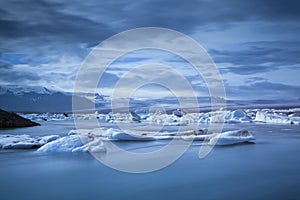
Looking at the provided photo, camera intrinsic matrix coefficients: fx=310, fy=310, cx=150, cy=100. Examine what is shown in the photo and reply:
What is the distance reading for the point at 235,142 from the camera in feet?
19.9

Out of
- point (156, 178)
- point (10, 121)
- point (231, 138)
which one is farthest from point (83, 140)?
point (10, 121)

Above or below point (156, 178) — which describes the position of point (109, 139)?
above

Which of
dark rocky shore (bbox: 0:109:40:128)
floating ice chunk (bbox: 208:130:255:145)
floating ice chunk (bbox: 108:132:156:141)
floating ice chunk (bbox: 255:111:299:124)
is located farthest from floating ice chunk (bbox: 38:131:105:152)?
floating ice chunk (bbox: 255:111:299:124)

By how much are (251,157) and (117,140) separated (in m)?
2.97

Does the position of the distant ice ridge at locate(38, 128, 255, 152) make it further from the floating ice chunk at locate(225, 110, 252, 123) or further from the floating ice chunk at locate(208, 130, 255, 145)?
the floating ice chunk at locate(225, 110, 252, 123)

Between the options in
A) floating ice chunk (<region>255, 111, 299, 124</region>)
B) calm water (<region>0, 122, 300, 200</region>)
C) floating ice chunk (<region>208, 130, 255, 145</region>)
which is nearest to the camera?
calm water (<region>0, 122, 300, 200</region>)

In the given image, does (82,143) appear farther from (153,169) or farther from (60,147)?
(153,169)

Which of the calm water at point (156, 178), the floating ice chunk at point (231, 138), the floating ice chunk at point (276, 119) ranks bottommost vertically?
the calm water at point (156, 178)

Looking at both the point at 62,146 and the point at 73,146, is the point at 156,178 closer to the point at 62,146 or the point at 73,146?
the point at 73,146

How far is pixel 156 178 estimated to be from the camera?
11.6ft

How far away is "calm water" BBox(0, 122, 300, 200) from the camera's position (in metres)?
2.93

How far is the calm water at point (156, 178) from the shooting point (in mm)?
2928

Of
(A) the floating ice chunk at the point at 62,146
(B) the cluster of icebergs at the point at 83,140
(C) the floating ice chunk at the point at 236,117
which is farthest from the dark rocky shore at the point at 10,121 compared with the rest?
(C) the floating ice chunk at the point at 236,117

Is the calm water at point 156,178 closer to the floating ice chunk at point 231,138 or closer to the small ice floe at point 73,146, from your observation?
the small ice floe at point 73,146
